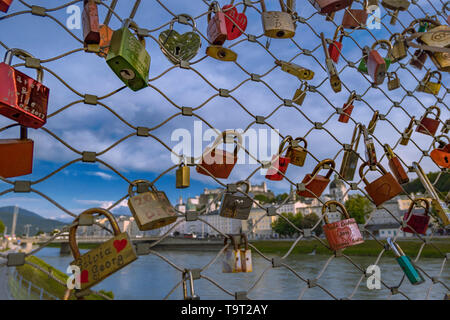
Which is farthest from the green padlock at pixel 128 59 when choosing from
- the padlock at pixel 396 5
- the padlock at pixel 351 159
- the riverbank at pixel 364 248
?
the riverbank at pixel 364 248

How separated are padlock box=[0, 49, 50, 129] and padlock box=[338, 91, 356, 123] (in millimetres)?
780

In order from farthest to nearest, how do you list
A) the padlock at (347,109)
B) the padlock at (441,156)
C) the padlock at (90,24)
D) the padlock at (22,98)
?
the padlock at (441,156), the padlock at (347,109), the padlock at (90,24), the padlock at (22,98)

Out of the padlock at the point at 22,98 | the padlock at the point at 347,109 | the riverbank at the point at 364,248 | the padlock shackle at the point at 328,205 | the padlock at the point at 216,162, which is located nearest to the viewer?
the padlock at the point at 22,98

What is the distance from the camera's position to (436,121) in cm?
110

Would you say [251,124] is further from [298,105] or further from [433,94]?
[433,94]

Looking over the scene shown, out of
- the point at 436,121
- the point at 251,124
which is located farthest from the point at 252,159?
the point at 436,121

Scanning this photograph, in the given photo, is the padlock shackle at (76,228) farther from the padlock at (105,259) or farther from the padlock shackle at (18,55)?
the padlock shackle at (18,55)

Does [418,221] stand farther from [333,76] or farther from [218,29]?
[218,29]

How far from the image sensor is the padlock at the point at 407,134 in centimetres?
105

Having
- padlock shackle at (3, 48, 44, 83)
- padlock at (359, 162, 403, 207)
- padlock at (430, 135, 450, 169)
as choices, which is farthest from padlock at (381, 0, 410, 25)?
padlock shackle at (3, 48, 44, 83)

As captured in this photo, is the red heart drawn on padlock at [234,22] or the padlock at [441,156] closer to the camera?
the red heart drawn on padlock at [234,22]

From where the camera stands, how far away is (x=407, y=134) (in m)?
1.06

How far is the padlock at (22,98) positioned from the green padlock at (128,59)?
108 millimetres
